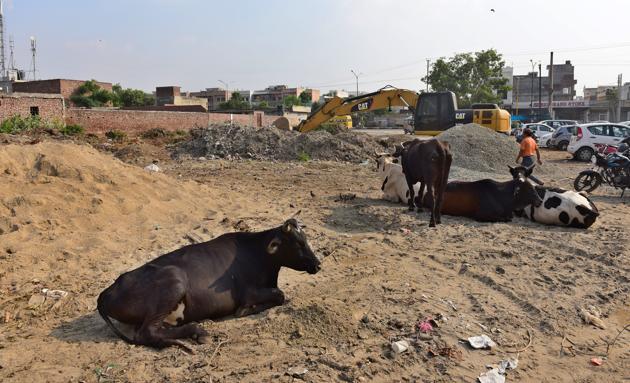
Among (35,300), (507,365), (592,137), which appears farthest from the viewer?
(592,137)

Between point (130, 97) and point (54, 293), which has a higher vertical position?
point (130, 97)

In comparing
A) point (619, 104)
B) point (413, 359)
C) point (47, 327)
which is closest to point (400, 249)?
point (413, 359)

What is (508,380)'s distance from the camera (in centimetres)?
447

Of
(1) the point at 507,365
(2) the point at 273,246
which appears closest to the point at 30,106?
(2) the point at 273,246

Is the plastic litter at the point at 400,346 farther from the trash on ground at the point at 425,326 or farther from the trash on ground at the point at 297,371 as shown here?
the trash on ground at the point at 297,371

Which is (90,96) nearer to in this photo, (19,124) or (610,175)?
(19,124)

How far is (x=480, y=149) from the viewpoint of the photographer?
18.4 meters

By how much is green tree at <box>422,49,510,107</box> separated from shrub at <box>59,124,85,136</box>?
4419cm

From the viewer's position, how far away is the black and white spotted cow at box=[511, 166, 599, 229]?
9.52 meters

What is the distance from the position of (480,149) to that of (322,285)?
13250 millimetres

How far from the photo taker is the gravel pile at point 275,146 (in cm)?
2194

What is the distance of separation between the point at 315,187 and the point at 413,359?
10201mm

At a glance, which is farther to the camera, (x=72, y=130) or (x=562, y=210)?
(x=72, y=130)

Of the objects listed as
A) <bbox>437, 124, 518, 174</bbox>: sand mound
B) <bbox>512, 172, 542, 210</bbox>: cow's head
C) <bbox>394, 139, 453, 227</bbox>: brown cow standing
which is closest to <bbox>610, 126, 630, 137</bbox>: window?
<bbox>437, 124, 518, 174</bbox>: sand mound
